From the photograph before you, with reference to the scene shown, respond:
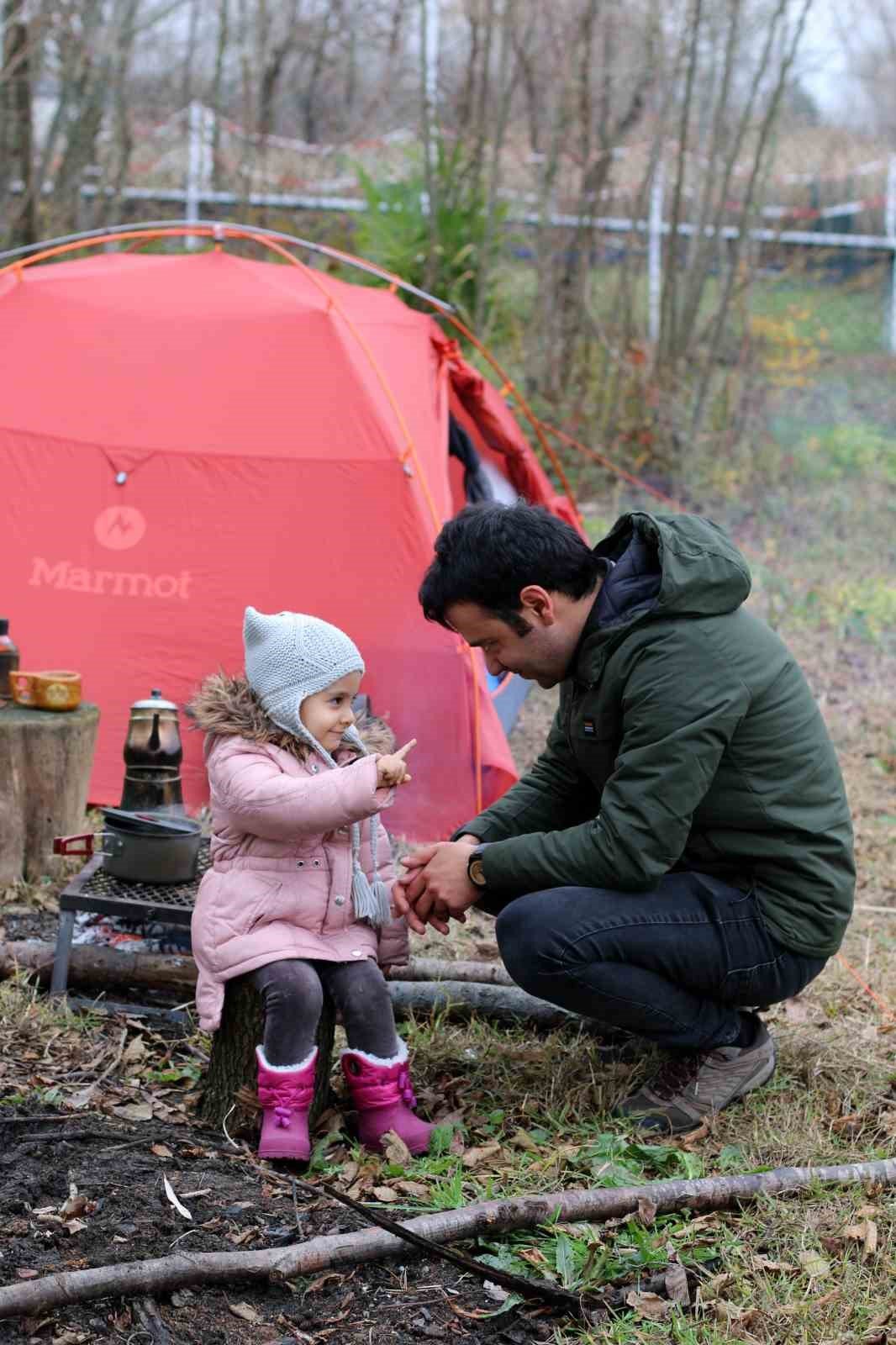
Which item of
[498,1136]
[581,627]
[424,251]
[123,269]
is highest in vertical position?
[424,251]

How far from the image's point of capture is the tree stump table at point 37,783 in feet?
13.8

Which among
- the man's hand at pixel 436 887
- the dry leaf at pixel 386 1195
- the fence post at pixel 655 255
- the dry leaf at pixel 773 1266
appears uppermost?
the fence post at pixel 655 255

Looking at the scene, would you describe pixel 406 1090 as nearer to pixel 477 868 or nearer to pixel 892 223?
pixel 477 868

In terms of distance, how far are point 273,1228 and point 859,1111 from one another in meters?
1.34

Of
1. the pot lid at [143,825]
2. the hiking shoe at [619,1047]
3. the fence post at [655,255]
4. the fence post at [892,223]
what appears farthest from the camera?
the fence post at [892,223]

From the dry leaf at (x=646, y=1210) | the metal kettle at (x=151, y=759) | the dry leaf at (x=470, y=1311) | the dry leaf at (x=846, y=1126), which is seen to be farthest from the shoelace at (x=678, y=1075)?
the metal kettle at (x=151, y=759)

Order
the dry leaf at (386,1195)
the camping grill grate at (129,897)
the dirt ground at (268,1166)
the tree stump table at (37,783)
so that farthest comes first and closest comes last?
the tree stump table at (37,783), the camping grill grate at (129,897), the dry leaf at (386,1195), the dirt ground at (268,1166)

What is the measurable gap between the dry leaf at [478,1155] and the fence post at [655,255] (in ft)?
27.2

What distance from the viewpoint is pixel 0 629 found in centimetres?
436

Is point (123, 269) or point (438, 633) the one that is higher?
point (123, 269)

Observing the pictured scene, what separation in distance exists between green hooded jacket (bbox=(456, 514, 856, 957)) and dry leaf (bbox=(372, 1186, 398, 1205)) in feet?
2.11

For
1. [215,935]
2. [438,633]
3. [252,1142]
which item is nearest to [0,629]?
[438,633]

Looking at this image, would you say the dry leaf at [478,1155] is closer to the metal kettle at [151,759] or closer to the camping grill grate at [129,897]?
the camping grill grate at [129,897]

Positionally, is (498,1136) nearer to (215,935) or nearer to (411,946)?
(215,935)
